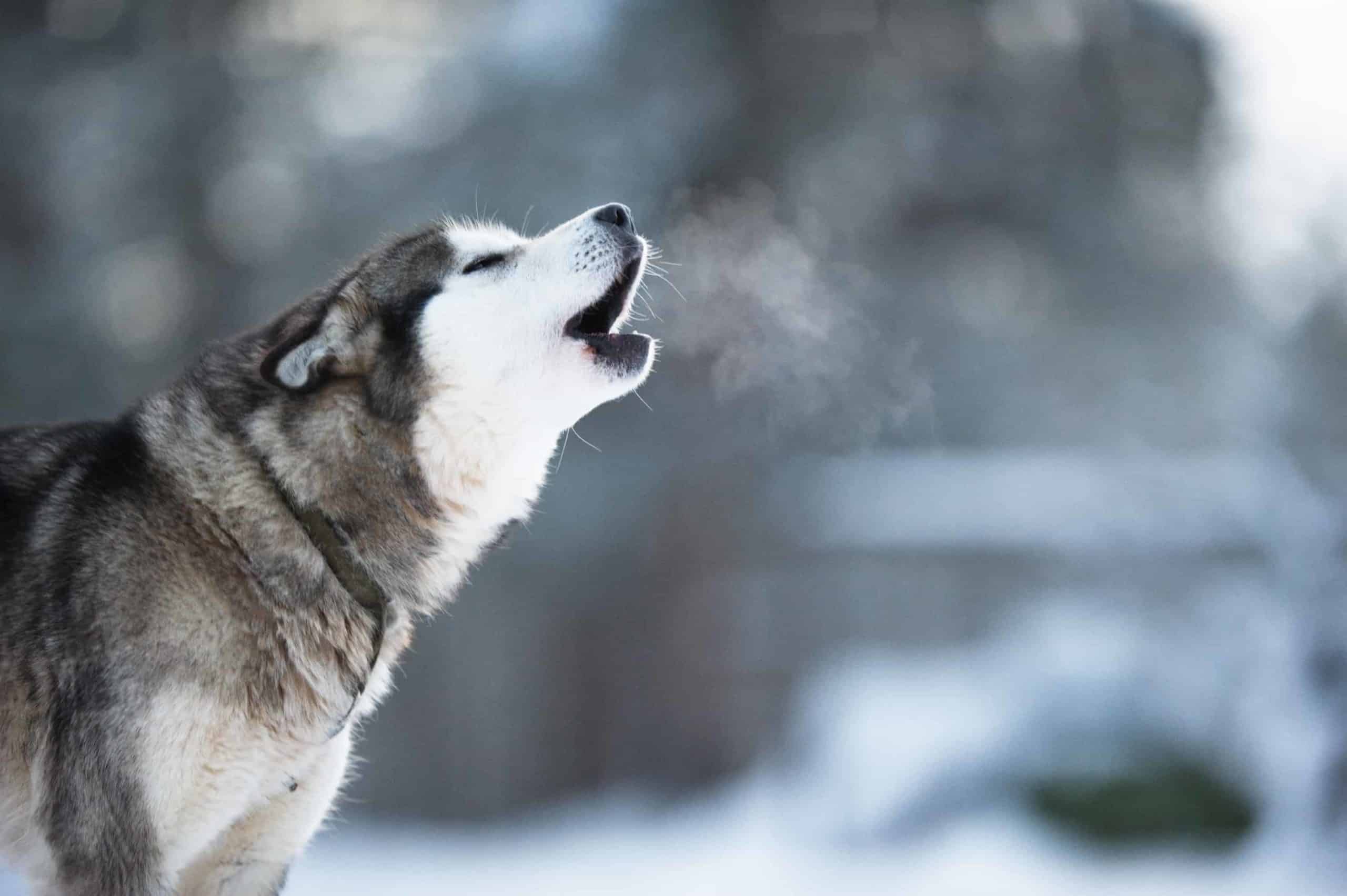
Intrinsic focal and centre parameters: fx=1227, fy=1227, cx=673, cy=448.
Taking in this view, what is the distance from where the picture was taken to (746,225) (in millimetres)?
9617

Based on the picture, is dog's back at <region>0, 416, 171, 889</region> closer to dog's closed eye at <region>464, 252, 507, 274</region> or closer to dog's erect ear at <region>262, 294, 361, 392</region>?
dog's erect ear at <region>262, 294, 361, 392</region>

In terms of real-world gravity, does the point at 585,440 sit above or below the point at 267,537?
above

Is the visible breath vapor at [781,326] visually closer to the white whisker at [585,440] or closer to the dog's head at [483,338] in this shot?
the white whisker at [585,440]

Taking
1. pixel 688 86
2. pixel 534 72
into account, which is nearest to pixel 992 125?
pixel 688 86

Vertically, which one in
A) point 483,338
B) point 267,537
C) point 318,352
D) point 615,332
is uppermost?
point 615,332

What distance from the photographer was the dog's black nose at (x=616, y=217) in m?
3.12

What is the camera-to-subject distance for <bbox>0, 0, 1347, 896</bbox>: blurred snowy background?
750 cm

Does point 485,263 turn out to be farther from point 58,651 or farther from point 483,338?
point 58,651

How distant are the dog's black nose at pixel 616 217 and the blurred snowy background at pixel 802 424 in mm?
4721

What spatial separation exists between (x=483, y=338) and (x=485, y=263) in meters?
0.27

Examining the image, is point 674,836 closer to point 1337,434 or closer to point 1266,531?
point 1266,531

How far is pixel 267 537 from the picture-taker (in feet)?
9.47

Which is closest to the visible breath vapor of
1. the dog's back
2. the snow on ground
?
the snow on ground

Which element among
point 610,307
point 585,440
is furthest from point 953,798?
point 610,307
